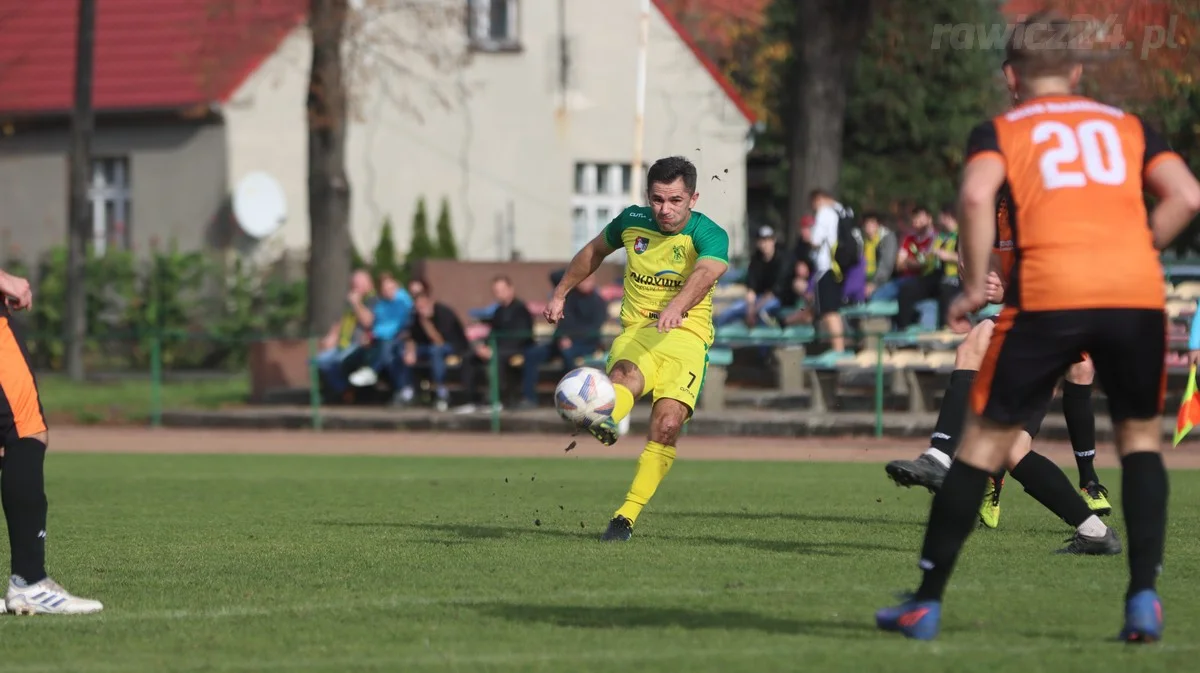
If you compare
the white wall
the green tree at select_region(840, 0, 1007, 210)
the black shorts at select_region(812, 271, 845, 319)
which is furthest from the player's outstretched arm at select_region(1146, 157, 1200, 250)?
the green tree at select_region(840, 0, 1007, 210)

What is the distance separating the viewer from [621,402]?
9461 mm

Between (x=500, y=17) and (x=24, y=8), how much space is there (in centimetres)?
911

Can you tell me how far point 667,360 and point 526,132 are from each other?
2887cm

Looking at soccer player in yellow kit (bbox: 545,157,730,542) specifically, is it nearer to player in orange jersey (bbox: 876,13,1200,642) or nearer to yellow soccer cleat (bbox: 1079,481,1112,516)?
yellow soccer cleat (bbox: 1079,481,1112,516)

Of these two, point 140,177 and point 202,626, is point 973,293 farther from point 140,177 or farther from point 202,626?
point 140,177

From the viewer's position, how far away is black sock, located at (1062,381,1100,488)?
10312 mm

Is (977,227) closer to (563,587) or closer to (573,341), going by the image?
(563,587)

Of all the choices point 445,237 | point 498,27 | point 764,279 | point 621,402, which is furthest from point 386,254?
point 621,402

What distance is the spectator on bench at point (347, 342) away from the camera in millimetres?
23906

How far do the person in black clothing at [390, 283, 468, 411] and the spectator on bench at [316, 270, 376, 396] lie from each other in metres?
0.80

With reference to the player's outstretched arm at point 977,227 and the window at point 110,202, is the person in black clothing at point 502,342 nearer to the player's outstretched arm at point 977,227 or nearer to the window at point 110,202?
the window at point 110,202

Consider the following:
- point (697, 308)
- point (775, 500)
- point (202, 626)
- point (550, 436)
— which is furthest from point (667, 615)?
point (550, 436)

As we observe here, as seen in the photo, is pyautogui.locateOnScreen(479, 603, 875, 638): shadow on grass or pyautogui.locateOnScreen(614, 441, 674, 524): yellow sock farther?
pyautogui.locateOnScreen(614, 441, 674, 524): yellow sock

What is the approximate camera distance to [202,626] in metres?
A: 7.04
